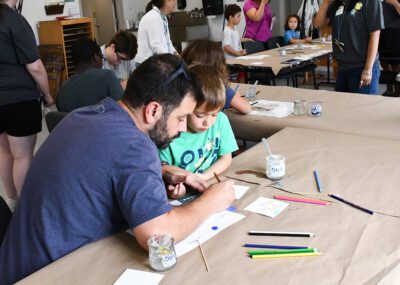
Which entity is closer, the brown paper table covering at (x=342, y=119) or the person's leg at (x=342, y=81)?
the brown paper table covering at (x=342, y=119)

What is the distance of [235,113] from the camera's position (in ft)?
8.84

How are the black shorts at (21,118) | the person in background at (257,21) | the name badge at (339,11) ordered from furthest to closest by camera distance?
the person in background at (257,21) < the name badge at (339,11) < the black shorts at (21,118)

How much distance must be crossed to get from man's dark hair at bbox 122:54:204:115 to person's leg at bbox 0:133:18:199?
79.9 inches

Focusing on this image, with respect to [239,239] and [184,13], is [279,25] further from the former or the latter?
[239,239]

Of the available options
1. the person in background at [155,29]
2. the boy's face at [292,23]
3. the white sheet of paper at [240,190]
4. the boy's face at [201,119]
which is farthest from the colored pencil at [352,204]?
the boy's face at [292,23]

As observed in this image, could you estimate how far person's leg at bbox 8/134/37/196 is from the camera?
287cm

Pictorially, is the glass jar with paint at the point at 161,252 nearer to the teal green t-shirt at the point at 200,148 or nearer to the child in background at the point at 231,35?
the teal green t-shirt at the point at 200,148

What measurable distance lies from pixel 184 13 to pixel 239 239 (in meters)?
7.31

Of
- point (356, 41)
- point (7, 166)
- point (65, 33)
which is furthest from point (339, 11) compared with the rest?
point (65, 33)

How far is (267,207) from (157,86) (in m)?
0.55

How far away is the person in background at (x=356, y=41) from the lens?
121 inches

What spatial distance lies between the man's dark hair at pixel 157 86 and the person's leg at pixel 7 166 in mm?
2030

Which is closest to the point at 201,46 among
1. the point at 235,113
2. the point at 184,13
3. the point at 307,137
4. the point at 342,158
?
the point at 235,113

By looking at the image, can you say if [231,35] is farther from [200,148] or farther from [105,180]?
[105,180]
